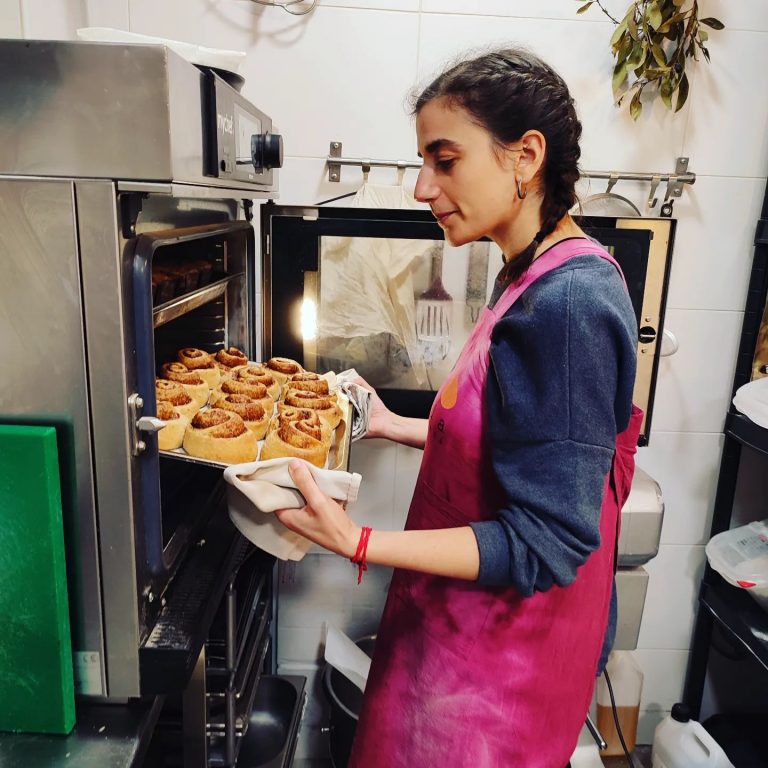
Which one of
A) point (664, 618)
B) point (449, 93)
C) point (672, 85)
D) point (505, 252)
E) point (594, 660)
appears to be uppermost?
point (672, 85)

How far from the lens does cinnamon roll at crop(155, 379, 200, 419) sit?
103cm

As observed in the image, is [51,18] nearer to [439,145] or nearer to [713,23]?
[439,145]

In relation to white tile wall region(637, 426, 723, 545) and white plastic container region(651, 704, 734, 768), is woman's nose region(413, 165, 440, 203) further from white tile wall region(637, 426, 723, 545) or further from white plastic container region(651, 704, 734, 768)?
white plastic container region(651, 704, 734, 768)

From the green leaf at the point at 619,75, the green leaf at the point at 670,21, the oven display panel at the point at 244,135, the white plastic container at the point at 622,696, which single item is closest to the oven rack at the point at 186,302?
the oven display panel at the point at 244,135

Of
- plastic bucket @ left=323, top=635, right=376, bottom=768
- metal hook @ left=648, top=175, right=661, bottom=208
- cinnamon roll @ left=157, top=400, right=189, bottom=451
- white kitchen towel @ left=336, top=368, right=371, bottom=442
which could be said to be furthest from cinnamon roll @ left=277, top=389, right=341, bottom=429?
metal hook @ left=648, top=175, right=661, bottom=208

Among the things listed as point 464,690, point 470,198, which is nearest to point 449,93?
point 470,198

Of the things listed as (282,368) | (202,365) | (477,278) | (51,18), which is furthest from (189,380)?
(51,18)

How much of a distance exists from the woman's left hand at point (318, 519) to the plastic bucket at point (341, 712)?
91 cm

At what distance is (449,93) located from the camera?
877mm

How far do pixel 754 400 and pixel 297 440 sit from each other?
1.27m

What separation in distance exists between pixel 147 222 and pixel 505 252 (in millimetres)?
530

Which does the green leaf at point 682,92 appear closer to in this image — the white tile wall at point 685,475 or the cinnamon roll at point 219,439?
the white tile wall at point 685,475

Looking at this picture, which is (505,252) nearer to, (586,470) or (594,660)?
(586,470)

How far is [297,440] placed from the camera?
102 centimetres
